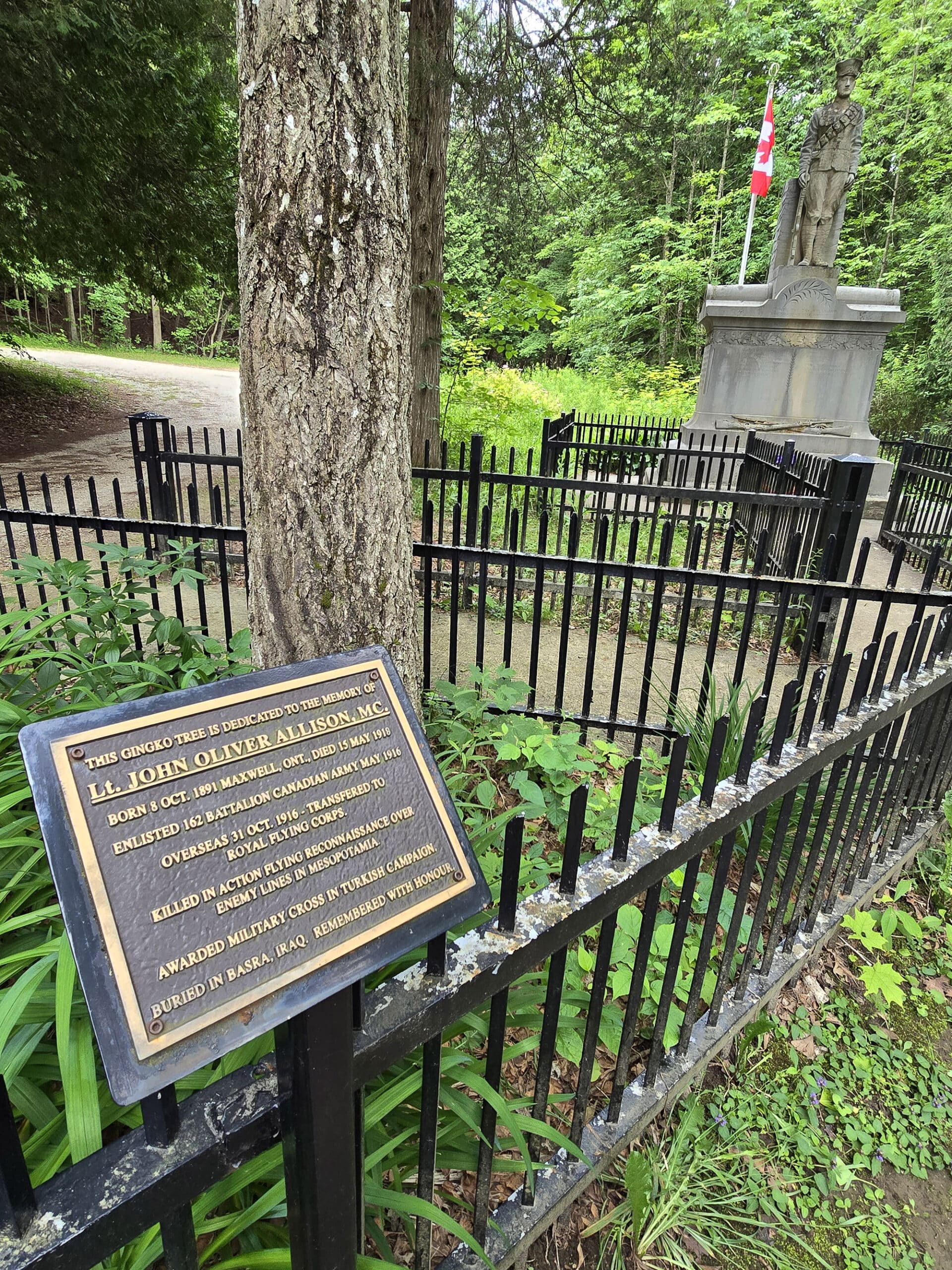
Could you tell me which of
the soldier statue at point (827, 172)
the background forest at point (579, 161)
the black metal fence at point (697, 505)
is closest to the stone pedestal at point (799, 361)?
the soldier statue at point (827, 172)

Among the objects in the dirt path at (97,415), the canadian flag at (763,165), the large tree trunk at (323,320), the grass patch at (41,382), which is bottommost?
the dirt path at (97,415)

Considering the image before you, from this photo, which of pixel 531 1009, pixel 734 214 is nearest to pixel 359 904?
pixel 531 1009

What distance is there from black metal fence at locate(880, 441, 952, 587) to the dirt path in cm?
967

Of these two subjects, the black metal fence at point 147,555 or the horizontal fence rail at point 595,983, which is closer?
the horizontal fence rail at point 595,983

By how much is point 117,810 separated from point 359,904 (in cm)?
34

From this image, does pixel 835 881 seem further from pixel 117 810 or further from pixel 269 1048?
pixel 117 810

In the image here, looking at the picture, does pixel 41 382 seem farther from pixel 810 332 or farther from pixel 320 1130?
pixel 320 1130

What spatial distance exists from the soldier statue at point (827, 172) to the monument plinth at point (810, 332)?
14mm

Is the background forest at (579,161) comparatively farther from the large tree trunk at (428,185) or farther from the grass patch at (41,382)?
the grass patch at (41,382)

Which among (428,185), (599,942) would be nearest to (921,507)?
(428,185)

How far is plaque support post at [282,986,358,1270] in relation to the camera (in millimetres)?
850

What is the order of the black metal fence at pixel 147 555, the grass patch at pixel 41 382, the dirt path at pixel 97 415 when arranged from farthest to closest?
the grass patch at pixel 41 382
the dirt path at pixel 97 415
the black metal fence at pixel 147 555

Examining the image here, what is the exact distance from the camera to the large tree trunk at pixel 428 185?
6.87 meters

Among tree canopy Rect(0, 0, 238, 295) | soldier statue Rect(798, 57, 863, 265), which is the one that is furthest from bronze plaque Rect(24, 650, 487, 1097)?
soldier statue Rect(798, 57, 863, 265)
